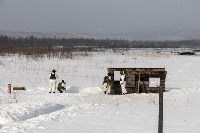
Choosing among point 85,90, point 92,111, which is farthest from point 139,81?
point 92,111

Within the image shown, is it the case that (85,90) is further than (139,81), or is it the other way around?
(85,90)

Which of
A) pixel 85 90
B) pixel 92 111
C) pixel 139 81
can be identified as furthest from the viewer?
pixel 85 90

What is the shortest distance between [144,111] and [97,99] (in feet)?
12.9

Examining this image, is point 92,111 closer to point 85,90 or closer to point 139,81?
point 85,90

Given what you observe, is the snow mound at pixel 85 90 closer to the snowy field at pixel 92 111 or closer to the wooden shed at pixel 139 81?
the snowy field at pixel 92 111

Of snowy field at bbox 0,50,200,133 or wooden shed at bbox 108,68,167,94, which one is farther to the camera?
wooden shed at bbox 108,68,167,94

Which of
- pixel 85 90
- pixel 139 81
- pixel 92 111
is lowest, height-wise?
pixel 92 111

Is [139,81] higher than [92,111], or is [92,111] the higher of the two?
[139,81]

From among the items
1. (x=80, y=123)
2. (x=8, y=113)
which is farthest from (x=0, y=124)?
(x=80, y=123)

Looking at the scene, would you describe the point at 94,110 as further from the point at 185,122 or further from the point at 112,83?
the point at 112,83

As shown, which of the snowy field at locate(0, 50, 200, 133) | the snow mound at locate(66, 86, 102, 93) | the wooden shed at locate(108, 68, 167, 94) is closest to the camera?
the snowy field at locate(0, 50, 200, 133)

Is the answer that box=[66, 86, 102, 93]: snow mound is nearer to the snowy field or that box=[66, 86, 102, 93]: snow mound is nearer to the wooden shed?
the snowy field

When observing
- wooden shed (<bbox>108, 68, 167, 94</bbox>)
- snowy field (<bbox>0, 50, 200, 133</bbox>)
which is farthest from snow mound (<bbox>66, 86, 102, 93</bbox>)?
wooden shed (<bbox>108, 68, 167, 94</bbox>)

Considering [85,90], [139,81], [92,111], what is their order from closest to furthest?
1. [92,111]
2. [139,81]
3. [85,90]
